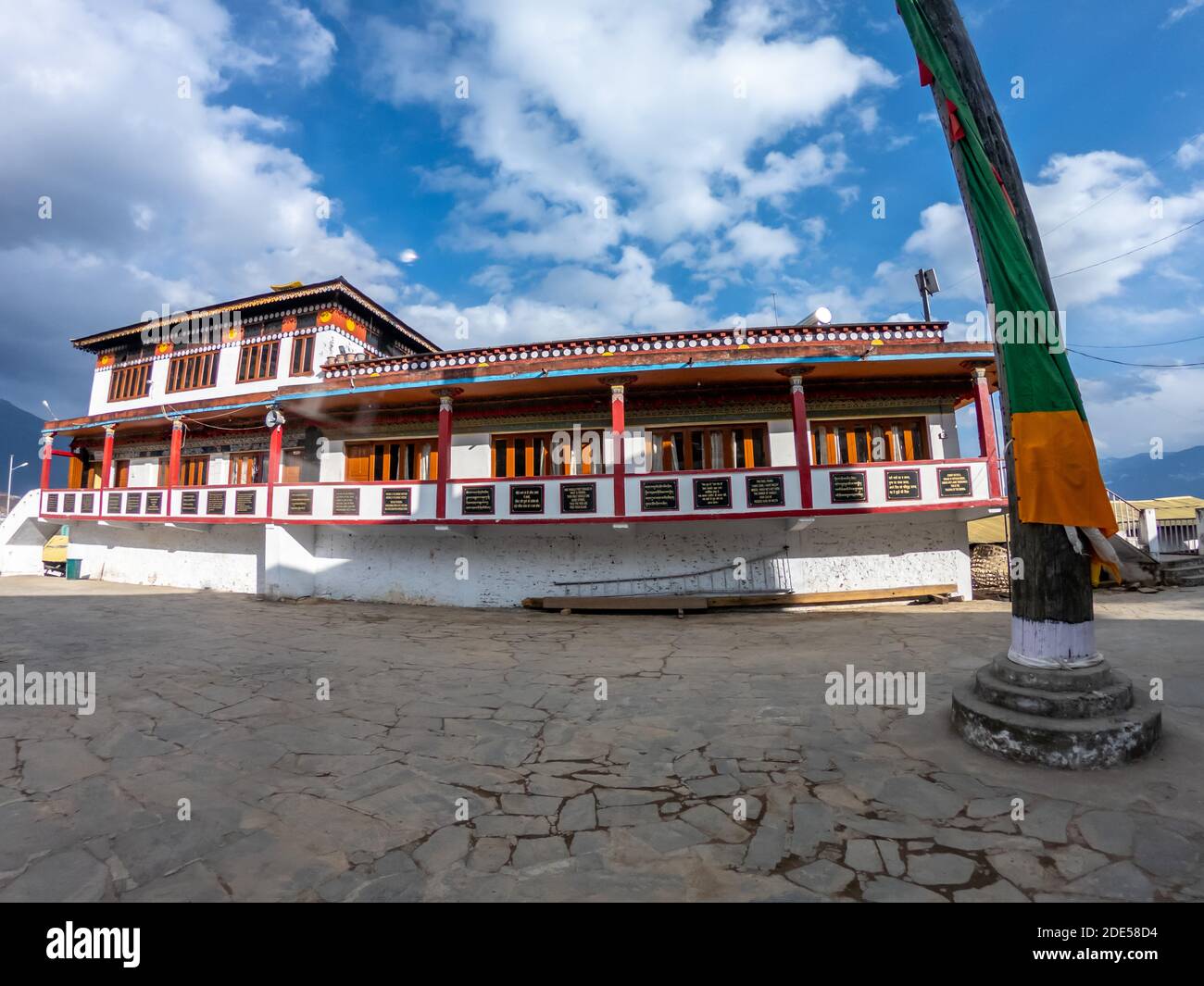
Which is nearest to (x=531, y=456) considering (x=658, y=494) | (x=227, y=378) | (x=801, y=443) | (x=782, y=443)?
(x=658, y=494)

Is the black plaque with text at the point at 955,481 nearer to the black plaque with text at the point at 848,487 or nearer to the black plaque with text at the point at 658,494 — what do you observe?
the black plaque with text at the point at 848,487

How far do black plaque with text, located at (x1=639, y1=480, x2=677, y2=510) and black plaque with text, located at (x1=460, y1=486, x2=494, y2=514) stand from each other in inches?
130

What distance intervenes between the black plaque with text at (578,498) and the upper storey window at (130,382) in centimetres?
1592

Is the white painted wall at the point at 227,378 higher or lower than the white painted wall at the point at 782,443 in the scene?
higher

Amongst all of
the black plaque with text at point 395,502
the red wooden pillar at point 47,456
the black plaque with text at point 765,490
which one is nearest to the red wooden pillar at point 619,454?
the black plaque with text at point 765,490

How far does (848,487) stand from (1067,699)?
25.9 feet

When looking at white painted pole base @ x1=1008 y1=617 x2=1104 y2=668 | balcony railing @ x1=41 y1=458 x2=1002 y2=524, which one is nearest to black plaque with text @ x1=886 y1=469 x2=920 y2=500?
balcony railing @ x1=41 y1=458 x2=1002 y2=524

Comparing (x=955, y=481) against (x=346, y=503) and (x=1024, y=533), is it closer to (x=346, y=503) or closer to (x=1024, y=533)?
(x=1024, y=533)

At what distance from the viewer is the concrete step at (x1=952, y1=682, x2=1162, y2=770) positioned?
128 inches

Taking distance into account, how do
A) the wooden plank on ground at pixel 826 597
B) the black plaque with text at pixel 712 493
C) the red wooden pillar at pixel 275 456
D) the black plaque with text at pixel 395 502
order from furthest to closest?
1. the red wooden pillar at pixel 275 456
2. the black plaque with text at pixel 395 502
3. the wooden plank on ground at pixel 826 597
4. the black plaque with text at pixel 712 493

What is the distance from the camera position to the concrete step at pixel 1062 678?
349cm

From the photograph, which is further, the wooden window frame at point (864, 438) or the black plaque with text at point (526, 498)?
the wooden window frame at point (864, 438)
